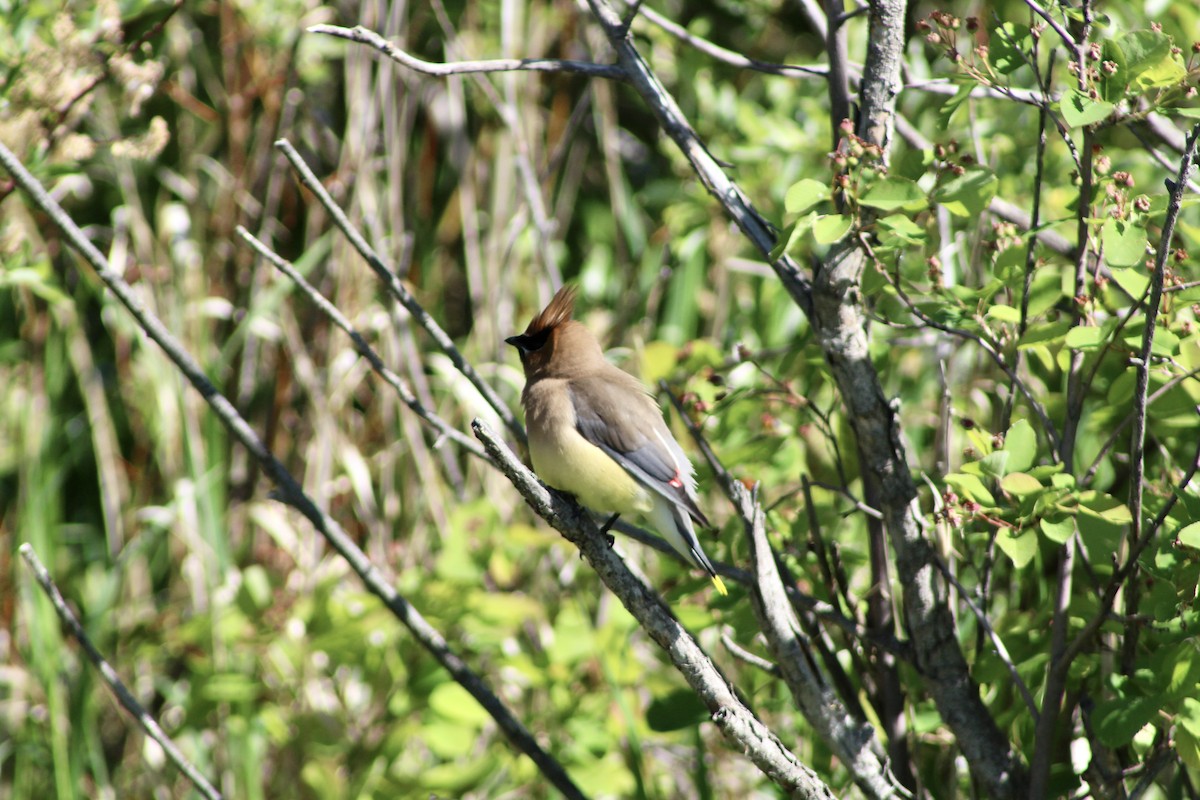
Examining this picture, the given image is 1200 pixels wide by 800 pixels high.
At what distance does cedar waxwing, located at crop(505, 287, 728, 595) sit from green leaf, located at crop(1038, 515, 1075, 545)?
82cm

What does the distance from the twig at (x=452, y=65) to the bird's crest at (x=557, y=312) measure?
95 centimetres

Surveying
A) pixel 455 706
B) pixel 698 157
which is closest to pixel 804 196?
pixel 698 157

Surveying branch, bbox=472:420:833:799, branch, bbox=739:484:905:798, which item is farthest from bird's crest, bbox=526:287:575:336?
branch, bbox=739:484:905:798

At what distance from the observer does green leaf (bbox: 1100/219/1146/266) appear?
5.66 ft

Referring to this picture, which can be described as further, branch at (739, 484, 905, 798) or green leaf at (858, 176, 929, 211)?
branch at (739, 484, 905, 798)

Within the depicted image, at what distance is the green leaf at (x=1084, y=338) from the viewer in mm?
1807

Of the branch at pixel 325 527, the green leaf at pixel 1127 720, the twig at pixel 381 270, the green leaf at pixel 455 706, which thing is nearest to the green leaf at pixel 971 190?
the green leaf at pixel 1127 720

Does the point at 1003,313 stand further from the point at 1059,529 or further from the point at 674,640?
the point at 674,640

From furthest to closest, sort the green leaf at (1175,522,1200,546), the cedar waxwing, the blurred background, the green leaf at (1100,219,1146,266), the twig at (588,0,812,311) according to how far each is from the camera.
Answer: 1. the blurred background
2. the cedar waxwing
3. the twig at (588,0,812,311)
4. the green leaf at (1100,219,1146,266)
5. the green leaf at (1175,522,1200,546)

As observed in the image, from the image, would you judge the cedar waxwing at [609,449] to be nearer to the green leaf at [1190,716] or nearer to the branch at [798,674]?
the branch at [798,674]

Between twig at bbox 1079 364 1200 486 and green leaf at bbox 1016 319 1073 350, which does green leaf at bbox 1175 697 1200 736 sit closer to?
twig at bbox 1079 364 1200 486

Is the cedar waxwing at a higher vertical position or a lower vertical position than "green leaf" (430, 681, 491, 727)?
higher

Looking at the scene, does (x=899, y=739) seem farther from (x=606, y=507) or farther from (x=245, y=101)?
(x=245, y=101)

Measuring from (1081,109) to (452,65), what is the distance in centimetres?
100
